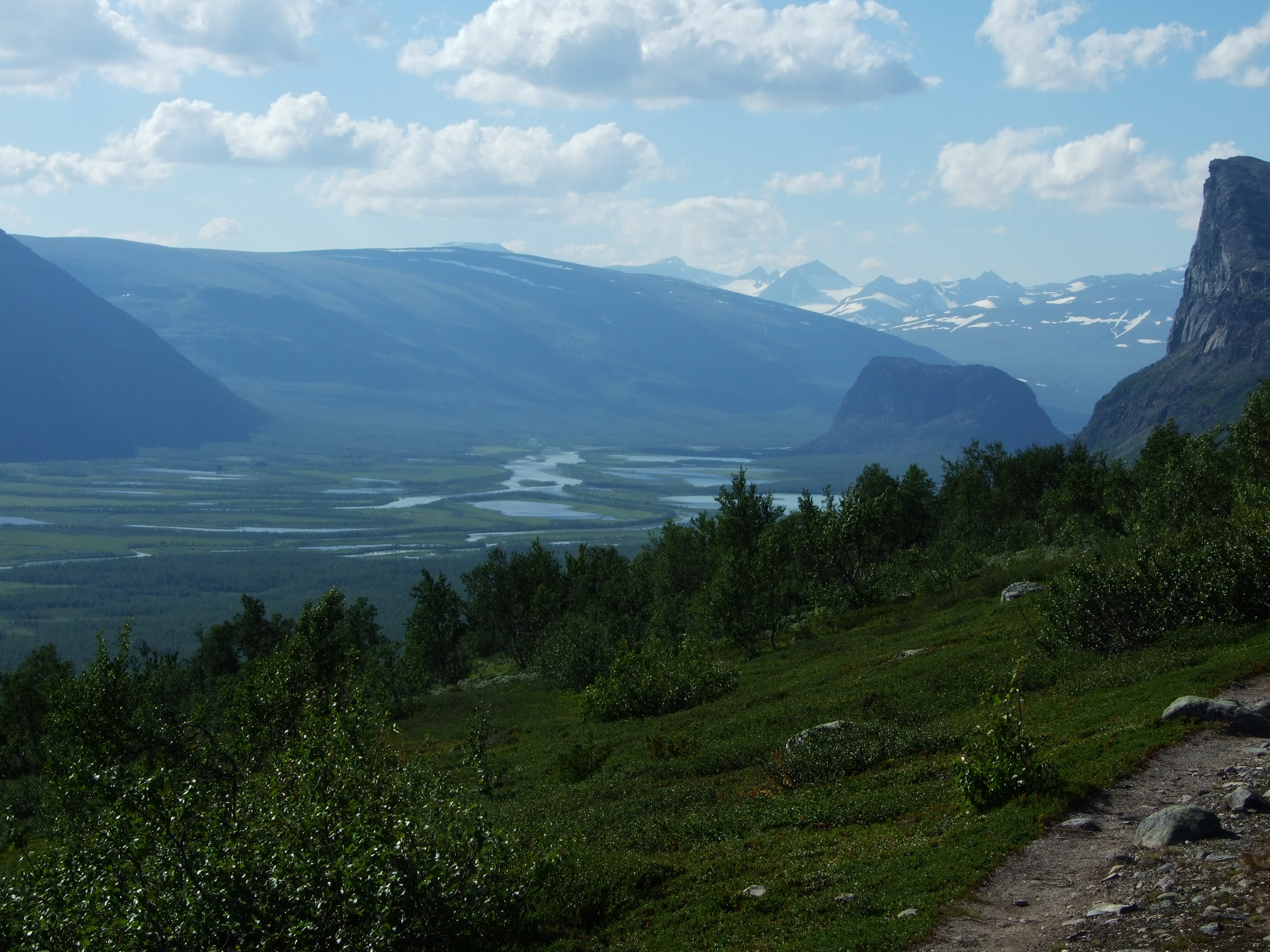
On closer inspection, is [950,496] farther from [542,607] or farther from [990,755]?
[990,755]

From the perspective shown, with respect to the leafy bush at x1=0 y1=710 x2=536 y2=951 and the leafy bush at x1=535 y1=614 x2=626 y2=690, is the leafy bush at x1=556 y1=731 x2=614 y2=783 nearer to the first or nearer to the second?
the leafy bush at x1=0 y1=710 x2=536 y2=951

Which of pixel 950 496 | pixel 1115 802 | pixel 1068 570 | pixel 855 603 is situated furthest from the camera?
pixel 950 496

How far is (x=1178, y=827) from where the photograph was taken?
53.0 feet

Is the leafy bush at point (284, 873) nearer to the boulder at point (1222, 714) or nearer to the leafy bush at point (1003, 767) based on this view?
the leafy bush at point (1003, 767)

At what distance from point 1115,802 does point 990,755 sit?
7.46ft

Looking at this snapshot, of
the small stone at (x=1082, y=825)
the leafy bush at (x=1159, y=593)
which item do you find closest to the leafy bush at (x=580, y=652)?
the leafy bush at (x=1159, y=593)

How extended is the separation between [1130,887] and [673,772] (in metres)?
19.1

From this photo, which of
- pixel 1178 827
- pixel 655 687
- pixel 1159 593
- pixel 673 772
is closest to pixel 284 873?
pixel 1178 827

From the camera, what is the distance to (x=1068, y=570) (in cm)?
3500

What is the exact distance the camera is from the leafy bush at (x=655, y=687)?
51.0m

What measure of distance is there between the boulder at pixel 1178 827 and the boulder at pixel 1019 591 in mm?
35898

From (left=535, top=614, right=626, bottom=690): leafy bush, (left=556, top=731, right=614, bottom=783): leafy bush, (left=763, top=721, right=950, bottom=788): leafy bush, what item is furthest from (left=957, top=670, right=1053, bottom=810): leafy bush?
(left=535, top=614, right=626, bottom=690): leafy bush

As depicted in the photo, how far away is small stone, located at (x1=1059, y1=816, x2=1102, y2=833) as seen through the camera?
1744 centimetres

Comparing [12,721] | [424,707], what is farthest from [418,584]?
[12,721]
